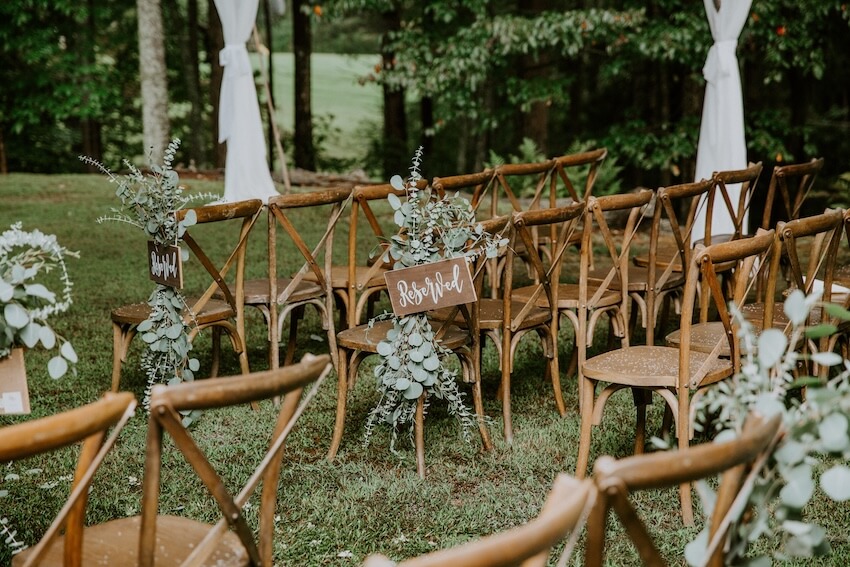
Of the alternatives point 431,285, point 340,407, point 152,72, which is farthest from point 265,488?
point 152,72

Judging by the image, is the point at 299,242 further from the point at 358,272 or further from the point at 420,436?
the point at 420,436

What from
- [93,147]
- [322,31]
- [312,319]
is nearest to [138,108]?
[93,147]

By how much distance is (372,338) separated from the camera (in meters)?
3.84

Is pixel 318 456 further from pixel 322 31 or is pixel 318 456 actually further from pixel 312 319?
pixel 322 31

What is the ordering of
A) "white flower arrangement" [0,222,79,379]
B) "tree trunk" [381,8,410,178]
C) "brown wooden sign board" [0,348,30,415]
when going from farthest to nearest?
"tree trunk" [381,8,410,178]
"brown wooden sign board" [0,348,30,415]
"white flower arrangement" [0,222,79,379]

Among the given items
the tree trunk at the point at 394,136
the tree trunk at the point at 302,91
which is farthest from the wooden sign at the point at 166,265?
the tree trunk at the point at 394,136

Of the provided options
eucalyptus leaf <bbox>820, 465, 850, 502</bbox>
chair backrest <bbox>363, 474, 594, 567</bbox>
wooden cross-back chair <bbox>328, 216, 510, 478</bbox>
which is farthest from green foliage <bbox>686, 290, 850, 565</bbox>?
wooden cross-back chair <bbox>328, 216, 510, 478</bbox>

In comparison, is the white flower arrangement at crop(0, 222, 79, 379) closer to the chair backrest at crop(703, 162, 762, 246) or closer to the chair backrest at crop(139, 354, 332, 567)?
the chair backrest at crop(139, 354, 332, 567)

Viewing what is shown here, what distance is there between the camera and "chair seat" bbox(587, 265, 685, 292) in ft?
15.5

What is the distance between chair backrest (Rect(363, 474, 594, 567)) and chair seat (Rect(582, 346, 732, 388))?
1.97 m

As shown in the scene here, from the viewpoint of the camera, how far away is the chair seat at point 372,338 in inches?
149

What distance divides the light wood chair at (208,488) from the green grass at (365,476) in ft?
2.96

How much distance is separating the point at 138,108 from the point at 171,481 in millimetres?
17658

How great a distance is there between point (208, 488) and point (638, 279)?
3.42m
